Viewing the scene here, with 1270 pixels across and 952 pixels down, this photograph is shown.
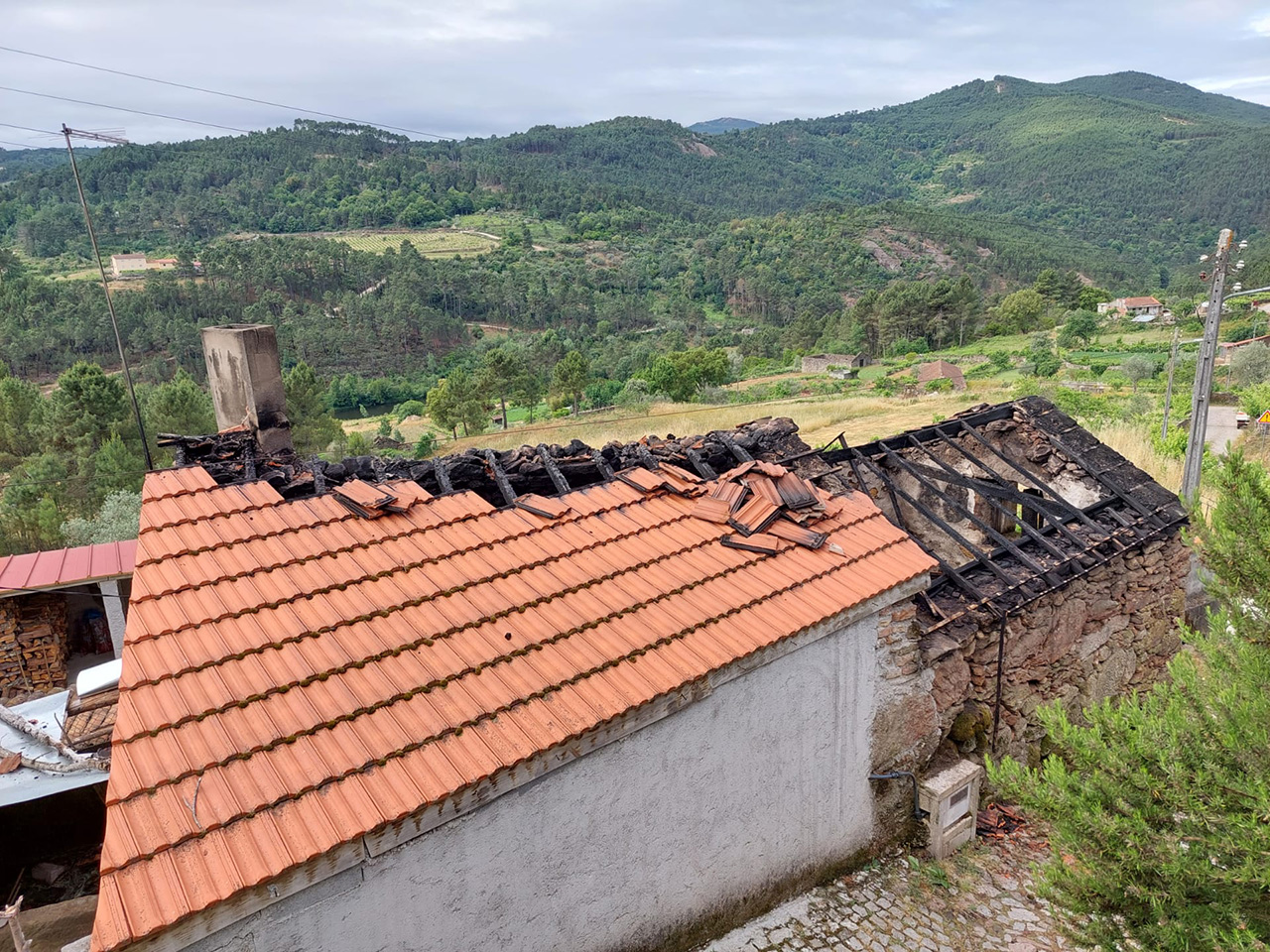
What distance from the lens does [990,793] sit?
6602mm

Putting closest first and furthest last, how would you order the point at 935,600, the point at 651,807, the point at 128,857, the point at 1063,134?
the point at 128,857, the point at 651,807, the point at 935,600, the point at 1063,134

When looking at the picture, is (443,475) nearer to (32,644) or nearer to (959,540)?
(959,540)

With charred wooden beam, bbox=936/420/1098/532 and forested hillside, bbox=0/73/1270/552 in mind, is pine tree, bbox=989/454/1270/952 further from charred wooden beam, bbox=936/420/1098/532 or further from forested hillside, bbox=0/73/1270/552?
forested hillside, bbox=0/73/1270/552

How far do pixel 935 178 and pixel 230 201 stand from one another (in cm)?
14408

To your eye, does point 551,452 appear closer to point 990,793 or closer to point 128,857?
point 128,857

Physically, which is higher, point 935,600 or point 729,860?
point 935,600

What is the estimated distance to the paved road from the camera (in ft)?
76.9

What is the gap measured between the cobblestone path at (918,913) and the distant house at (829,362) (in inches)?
2091

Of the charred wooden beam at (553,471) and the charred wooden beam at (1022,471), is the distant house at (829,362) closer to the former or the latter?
the charred wooden beam at (1022,471)

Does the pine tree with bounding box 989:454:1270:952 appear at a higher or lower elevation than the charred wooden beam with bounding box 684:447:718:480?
lower

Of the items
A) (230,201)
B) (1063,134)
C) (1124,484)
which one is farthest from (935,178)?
(1124,484)

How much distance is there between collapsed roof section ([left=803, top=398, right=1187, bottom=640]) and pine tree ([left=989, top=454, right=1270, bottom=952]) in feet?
7.19

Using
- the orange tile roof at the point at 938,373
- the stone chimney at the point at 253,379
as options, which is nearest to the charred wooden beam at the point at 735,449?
the stone chimney at the point at 253,379

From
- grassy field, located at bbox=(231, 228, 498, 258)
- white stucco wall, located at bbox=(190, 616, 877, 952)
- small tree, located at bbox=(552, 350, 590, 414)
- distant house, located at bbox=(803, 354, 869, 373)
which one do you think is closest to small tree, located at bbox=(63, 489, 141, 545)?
white stucco wall, located at bbox=(190, 616, 877, 952)
